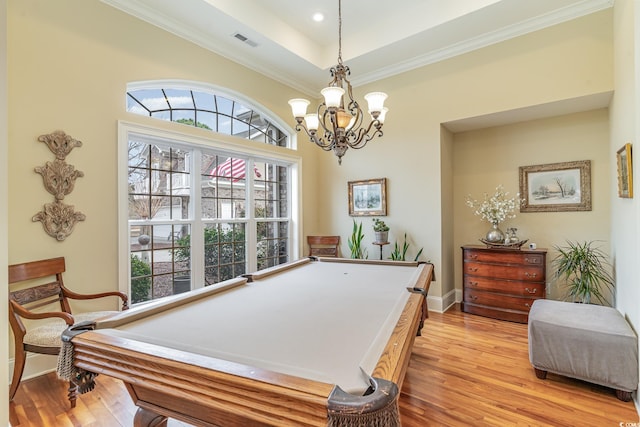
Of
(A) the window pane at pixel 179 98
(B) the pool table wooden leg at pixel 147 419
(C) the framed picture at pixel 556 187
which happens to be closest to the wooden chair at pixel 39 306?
(B) the pool table wooden leg at pixel 147 419

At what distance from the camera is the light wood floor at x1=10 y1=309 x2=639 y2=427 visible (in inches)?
77.9

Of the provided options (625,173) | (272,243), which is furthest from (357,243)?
(625,173)

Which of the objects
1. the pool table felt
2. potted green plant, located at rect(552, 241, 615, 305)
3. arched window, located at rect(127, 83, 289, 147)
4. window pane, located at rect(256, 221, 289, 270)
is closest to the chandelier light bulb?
the pool table felt

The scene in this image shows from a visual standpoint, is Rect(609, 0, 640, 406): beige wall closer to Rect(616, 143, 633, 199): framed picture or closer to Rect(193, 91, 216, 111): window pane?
Rect(616, 143, 633, 199): framed picture

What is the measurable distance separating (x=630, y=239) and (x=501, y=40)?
106 inches

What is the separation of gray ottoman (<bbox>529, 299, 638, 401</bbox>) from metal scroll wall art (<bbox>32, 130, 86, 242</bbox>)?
13.4ft

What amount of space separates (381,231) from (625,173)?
256cm

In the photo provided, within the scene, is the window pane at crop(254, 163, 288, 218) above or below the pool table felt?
above

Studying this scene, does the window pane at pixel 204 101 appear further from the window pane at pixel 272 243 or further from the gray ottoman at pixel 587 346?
the gray ottoman at pixel 587 346

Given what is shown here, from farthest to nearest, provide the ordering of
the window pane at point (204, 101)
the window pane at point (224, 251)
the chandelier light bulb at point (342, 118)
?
the window pane at point (224, 251)
the window pane at point (204, 101)
the chandelier light bulb at point (342, 118)

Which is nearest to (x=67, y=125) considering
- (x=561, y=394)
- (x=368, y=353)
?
(x=368, y=353)

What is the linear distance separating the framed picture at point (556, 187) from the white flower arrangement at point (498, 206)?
0.39 feet

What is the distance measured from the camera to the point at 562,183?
3904mm

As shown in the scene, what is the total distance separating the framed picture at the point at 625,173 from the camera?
7.64 ft
